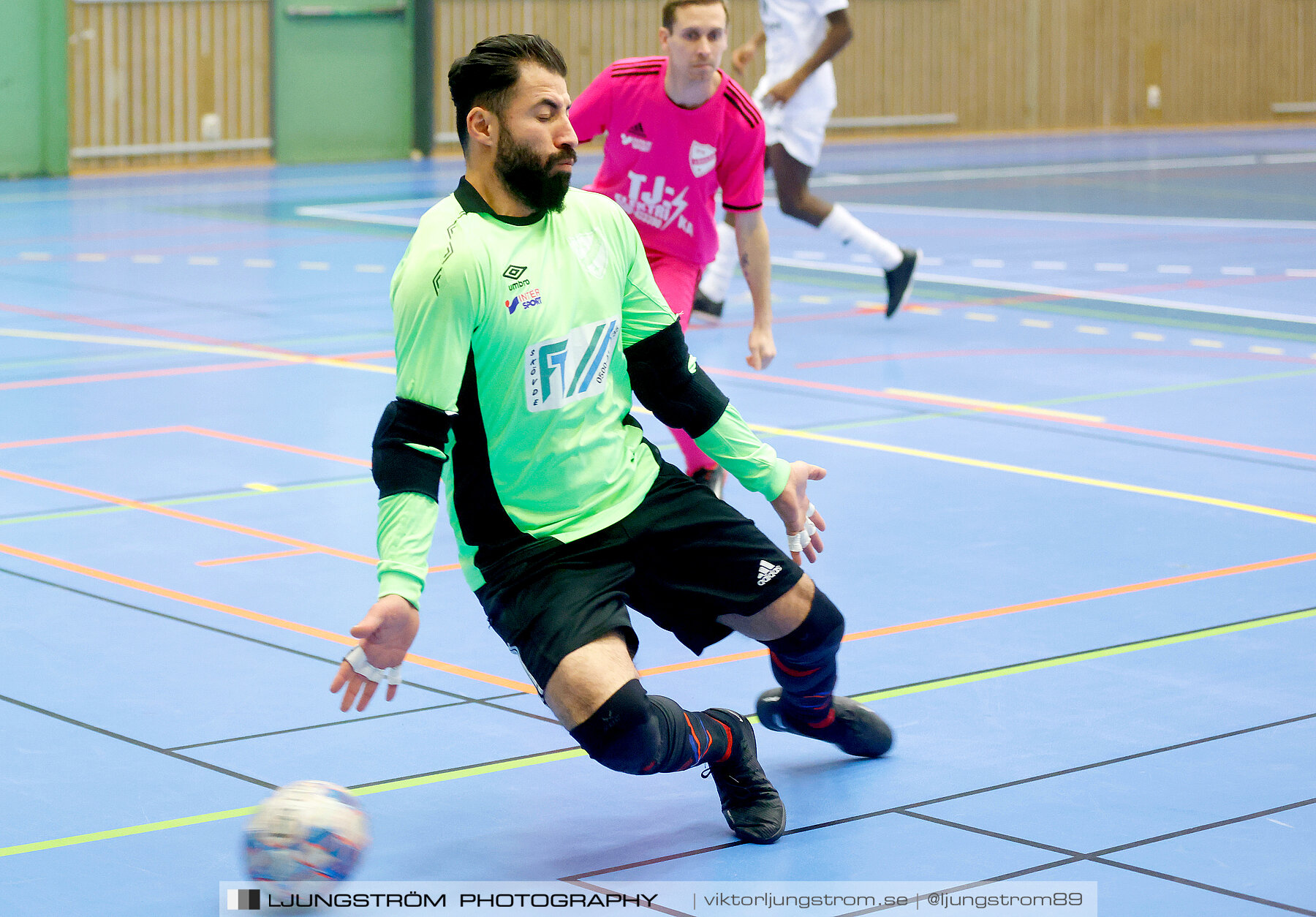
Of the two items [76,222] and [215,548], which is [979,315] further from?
[76,222]

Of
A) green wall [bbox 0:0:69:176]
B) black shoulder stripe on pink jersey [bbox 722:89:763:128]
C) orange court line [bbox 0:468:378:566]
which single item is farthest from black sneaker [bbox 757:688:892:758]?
A: green wall [bbox 0:0:69:176]

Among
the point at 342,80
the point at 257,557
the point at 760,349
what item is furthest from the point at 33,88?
the point at 760,349

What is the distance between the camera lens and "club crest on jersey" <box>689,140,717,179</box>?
6684 mm

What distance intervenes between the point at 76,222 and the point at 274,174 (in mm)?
5817

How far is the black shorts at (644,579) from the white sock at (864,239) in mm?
7200

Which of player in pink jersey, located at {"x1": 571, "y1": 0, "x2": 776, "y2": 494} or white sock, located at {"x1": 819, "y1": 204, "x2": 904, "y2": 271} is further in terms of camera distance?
white sock, located at {"x1": 819, "y1": 204, "x2": 904, "y2": 271}

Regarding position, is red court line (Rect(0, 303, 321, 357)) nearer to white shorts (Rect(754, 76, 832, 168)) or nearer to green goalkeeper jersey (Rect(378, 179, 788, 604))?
white shorts (Rect(754, 76, 832, 168))

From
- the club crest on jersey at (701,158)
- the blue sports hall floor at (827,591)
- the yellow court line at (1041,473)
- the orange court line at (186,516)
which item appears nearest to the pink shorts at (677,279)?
the club crest on jersey at (701,158)

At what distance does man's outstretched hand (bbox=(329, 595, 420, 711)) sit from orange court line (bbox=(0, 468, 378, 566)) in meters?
2.57

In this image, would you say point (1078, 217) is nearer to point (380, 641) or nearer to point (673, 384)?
point (673, 384)

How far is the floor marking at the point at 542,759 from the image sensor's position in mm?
3750

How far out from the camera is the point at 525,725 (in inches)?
177

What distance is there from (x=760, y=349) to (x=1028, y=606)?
1384 mm

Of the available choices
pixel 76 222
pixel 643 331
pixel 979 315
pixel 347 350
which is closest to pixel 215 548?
pixel 643 331
